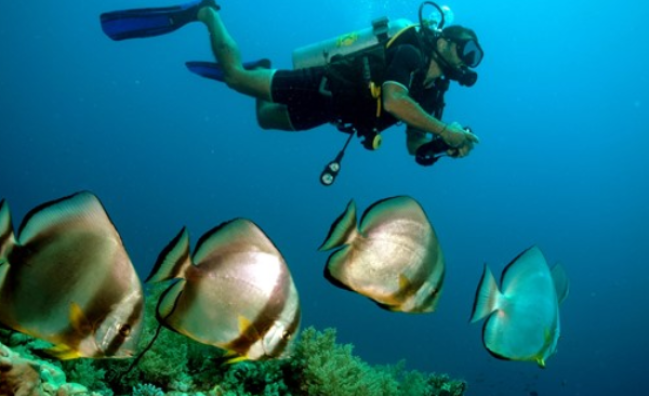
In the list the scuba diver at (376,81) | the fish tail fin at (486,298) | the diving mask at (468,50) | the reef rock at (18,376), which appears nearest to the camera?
the fish tail fin at (486,298)

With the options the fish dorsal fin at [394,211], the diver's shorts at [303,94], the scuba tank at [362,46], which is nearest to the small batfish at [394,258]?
the fish dorsal fin at [394,211]

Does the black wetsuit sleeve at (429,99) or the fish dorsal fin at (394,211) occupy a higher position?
the black wetsuit sleeve at (429,99)

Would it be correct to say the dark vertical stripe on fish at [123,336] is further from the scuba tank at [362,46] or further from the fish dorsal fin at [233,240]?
the scuba tank at [362,46]

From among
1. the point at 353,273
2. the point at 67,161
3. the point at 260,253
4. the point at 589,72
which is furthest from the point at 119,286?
the point at 589,72

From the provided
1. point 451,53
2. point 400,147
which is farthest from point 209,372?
point 400,147

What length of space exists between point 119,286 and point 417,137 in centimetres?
610

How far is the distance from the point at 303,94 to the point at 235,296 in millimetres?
5372

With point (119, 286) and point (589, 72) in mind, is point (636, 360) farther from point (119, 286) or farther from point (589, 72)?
point (119, 286)

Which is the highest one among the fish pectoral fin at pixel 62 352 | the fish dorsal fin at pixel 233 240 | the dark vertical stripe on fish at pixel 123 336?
the fish dorsal fin at pixel 233 240

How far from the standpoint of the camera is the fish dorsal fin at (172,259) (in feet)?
4.35

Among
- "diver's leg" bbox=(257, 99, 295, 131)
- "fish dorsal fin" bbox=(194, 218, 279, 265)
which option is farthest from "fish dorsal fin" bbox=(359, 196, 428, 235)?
"diver's leg" bbox=(257, 99, 295, 131)

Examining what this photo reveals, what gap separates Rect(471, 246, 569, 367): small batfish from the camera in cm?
196

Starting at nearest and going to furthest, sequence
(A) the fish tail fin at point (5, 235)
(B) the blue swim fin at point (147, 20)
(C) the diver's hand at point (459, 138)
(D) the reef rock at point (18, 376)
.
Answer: (A) the fish tail fin at point (5, 235) < (D) the reef rock at point (18, 376) < (C) the diver's hand at point (459, 138) < (B) the blue swim fin at point (147, 20)

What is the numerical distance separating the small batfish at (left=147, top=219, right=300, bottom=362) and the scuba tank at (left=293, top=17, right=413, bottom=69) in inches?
214
